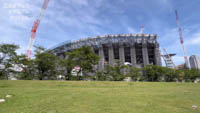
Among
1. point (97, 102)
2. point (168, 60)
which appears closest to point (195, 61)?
point (168, 60)

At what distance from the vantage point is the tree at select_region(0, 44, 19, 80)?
31.1m

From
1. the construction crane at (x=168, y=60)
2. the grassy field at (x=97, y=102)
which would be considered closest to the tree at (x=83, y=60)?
the grassy field at (x=97, y=102)

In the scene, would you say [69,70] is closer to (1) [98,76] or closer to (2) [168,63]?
(1) [98,76]

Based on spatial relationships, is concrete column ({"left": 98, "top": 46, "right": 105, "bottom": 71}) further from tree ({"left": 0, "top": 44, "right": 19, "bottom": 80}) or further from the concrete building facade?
tree ({"left": 0, "top": 44, "right": 19, "bottom": 80})

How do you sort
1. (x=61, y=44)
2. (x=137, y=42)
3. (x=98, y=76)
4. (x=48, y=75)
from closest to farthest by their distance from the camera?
(x=48, y=75) < (x=98, y=76) < (x=137, y=42) < (x=61, y=44)

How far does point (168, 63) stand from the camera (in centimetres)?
8962

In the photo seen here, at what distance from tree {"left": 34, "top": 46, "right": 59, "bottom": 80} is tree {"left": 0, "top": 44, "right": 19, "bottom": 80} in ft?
18.2

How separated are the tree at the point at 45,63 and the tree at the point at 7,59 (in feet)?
18.2

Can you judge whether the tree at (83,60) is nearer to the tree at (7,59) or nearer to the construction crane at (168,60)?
the tree at (7,59)

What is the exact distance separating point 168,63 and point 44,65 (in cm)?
8738

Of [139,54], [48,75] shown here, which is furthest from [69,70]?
[139,54]

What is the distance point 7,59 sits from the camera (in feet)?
103

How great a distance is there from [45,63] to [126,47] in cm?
5053

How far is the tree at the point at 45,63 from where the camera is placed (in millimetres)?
34250
